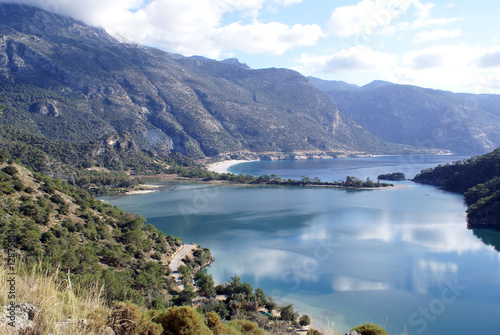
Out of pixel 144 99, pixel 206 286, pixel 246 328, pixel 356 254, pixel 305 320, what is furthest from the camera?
pixel 144 99

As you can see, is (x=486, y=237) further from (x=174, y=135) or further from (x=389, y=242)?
(x=174, y=135)

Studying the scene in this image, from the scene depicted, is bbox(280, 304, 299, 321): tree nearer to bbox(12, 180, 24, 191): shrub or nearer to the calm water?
the calm water

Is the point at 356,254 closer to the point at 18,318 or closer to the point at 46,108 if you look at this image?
the point at 18,318

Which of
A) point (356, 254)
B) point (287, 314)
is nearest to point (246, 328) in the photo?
point (287, 314)

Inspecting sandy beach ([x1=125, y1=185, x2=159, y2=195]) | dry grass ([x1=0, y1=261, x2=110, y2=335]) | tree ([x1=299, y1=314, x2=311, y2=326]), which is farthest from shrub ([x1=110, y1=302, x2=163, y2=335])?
sandy beach ([x1=125, y1=185, x2=159, y2=195])

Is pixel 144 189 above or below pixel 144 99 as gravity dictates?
below

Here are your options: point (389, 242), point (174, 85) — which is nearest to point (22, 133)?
point (174, 85)

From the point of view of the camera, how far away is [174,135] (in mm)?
112688

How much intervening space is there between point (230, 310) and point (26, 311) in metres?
12.0

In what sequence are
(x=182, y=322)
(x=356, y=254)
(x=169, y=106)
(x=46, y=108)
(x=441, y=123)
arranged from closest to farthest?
(x=182, y=322) < (x=356, y=254) < (x=46, y=108) < (x=169, y=106) < (x=441, y=123)

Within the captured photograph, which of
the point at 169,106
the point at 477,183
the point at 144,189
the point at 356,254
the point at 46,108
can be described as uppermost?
the point at 169,106

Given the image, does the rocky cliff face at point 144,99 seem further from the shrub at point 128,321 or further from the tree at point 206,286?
the shrub at point 128,321

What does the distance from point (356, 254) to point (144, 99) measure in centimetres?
10074

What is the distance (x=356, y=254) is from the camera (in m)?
25.1
